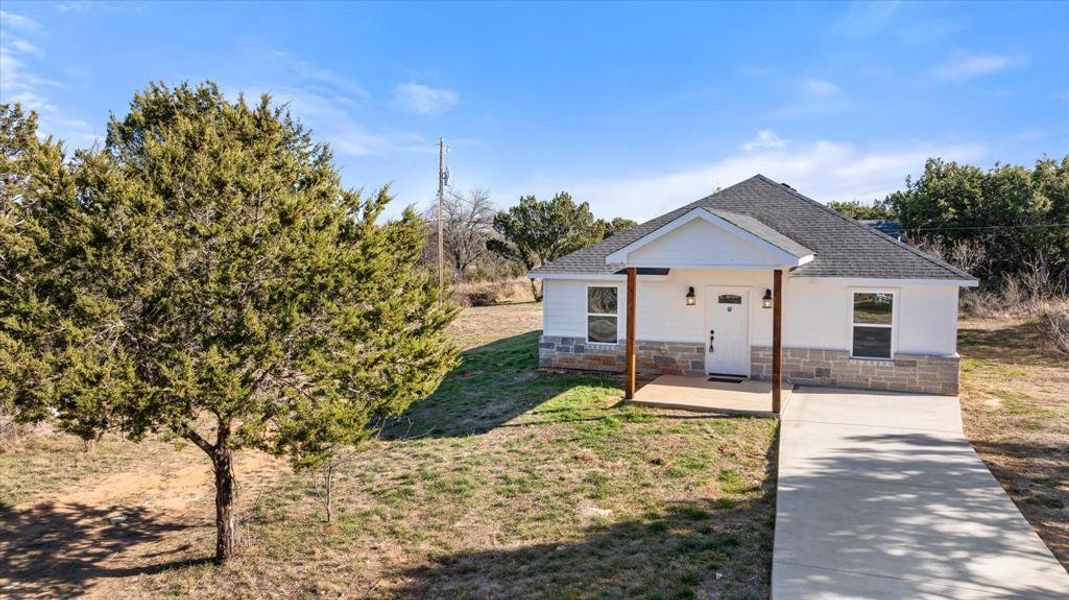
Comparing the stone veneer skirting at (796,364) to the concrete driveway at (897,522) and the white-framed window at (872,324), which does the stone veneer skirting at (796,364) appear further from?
the concrete driveway at (897,522)

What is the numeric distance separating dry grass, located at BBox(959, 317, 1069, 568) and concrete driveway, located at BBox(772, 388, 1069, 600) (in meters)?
0.31

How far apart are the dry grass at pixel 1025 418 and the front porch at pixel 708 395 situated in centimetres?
333

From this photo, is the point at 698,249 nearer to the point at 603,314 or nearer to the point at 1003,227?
the point at 603,314

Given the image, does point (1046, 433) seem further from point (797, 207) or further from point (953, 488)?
point (797, 207)

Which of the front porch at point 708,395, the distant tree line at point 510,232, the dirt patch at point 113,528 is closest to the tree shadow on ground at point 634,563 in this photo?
the dirt patch at point 113,528

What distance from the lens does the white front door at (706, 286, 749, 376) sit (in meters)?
14.3

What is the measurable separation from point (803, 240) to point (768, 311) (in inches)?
83.4

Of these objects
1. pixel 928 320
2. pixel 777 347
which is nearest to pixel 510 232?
pixel 928 320

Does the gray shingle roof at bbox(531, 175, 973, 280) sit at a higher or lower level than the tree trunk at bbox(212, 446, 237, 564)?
higher

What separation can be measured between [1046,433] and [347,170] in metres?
11.6

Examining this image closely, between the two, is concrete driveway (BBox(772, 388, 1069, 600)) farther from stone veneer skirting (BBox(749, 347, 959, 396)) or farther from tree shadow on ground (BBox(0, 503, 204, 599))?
tree shadow on ground (BBox(0, 503, 204, 599))

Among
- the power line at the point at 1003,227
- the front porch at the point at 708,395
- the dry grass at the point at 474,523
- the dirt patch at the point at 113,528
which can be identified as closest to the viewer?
the dry grass at the point at 474,523

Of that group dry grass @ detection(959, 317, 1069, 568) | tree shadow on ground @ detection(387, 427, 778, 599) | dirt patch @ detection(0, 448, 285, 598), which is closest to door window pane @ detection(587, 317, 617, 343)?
dry grass @ detection(959, 317, 1069, 568)

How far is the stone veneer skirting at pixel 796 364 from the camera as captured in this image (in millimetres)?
12773
